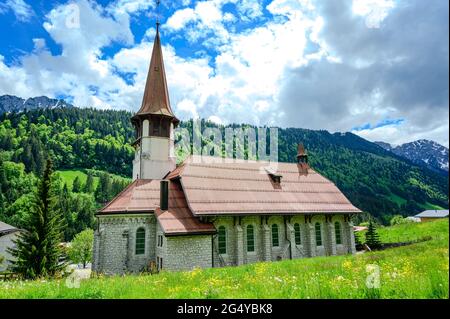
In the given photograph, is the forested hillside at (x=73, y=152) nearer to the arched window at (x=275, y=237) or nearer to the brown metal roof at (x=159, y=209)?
the brown metal roof at (x=159, y=209)

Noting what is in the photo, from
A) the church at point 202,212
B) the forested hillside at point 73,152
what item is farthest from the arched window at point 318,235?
the forested hillside at point 73,152

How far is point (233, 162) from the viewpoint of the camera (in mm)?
30266

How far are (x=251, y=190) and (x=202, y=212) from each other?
254 inches

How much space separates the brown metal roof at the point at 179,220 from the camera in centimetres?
2088

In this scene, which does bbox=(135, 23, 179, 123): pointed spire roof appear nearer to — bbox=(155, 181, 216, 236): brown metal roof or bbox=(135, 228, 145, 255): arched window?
bbox=(155, 181, 216, 236): brown metal roof

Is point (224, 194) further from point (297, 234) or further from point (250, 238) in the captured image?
point (297, 234)

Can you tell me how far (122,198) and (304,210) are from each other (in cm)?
1655

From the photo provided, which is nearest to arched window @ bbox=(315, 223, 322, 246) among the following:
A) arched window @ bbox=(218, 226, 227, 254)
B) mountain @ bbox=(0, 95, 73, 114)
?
arched window @ bbox=(218, 226, 227, 254)

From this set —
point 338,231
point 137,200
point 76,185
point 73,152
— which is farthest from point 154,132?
point 73,152

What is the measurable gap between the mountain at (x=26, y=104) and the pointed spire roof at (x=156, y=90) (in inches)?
5522

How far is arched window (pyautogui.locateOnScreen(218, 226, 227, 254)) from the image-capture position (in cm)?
2338

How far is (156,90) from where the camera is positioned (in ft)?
100
